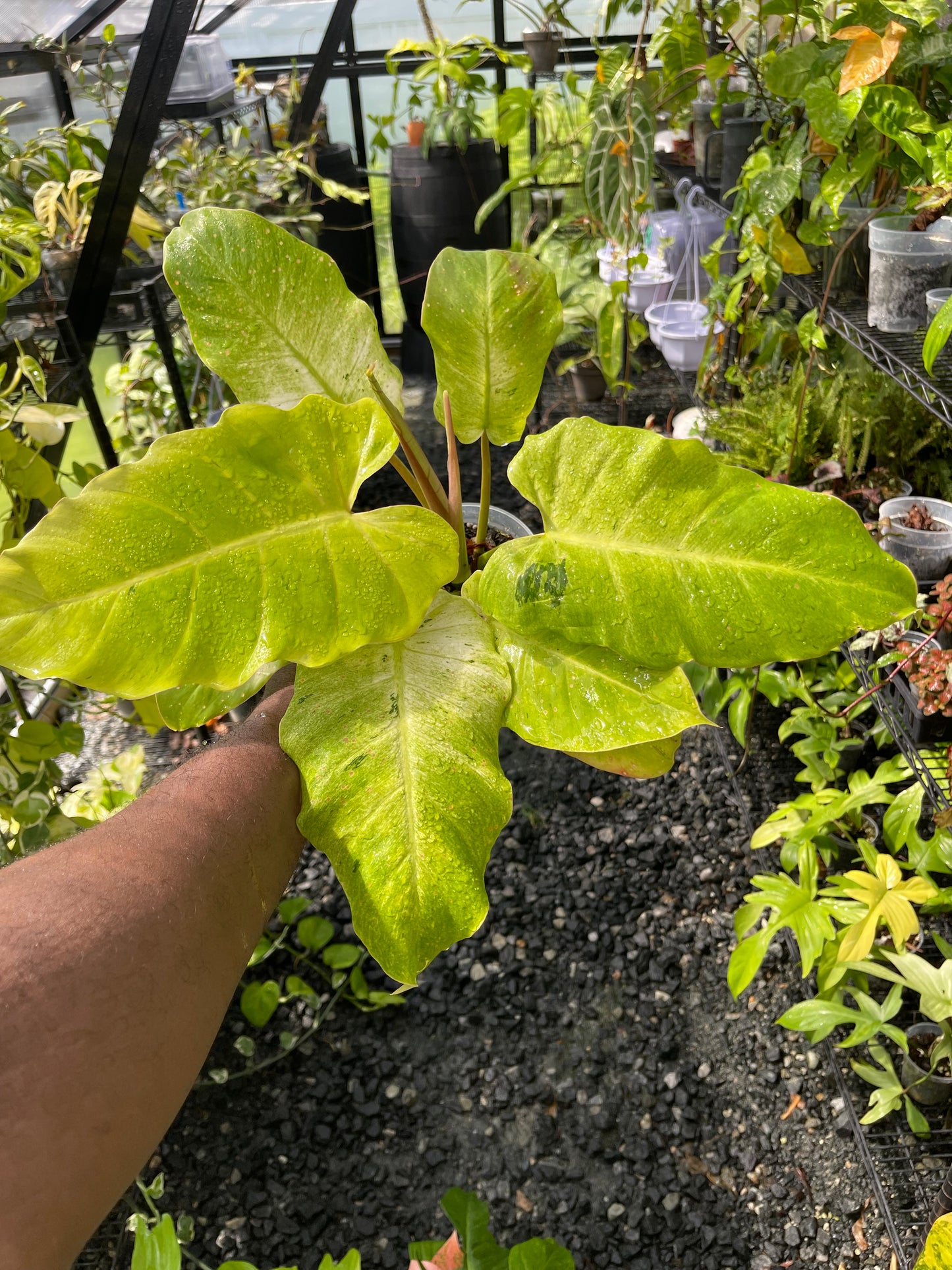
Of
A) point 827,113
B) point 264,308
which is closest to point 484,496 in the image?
point 264,308

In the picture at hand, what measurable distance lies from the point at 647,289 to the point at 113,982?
2836 mm

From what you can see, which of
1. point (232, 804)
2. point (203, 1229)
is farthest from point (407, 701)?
point (203, 1229)

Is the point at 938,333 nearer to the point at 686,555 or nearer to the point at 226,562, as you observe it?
the point at 686,555

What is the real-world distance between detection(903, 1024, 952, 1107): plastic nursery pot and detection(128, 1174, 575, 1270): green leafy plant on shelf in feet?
2.24

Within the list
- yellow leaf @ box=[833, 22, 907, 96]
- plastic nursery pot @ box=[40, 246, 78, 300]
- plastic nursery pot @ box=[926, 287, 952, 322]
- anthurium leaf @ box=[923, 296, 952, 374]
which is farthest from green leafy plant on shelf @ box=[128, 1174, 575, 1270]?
plastic nursery pot @ box=[40, 246, 78, 300]

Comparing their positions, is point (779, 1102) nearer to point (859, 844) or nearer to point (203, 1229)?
point (859, 844)

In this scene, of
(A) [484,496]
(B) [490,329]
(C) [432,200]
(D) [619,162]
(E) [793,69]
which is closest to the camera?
(B) [490,329]

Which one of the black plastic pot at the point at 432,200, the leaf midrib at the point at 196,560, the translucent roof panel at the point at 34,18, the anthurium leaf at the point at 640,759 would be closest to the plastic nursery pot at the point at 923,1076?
the anthurium leaf at the point at 640,759

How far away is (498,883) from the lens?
5.97ft

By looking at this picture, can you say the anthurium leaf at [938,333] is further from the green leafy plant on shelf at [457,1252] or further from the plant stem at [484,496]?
the green leafy plant on shelf at [457,1252]

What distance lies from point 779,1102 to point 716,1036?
0.14 meters

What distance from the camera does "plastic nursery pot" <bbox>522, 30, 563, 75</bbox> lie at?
3.26 metres

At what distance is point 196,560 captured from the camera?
700 millimetres

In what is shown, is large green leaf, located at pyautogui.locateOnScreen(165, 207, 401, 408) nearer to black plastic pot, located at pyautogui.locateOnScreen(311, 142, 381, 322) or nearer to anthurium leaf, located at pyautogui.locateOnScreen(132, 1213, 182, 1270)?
anthurium leaf, located at pyautogui.locateOnScreen(132, 1213, 182, 1270)
